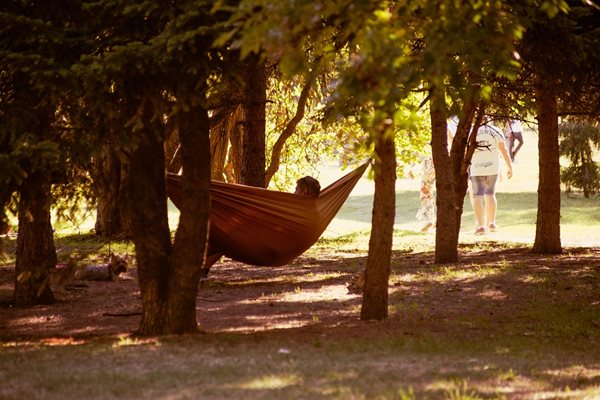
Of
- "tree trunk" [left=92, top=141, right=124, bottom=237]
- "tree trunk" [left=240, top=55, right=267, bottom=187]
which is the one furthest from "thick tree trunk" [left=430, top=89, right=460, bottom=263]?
"tree trunk" [left=92, top=141, right=124, bottom=237]

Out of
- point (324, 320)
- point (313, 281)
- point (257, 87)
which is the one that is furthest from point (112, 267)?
point (324, 320)

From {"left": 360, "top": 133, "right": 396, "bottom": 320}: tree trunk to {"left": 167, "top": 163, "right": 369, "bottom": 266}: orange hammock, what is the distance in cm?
191

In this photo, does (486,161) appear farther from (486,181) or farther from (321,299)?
(321,299)

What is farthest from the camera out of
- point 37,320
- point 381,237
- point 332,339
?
point 37,320

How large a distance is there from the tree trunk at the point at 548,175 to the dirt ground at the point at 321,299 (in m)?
0.75

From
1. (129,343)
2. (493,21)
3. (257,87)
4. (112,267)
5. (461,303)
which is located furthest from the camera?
(257,87)

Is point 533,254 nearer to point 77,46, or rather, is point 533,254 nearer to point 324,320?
point 324,320

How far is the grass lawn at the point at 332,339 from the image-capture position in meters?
4.63

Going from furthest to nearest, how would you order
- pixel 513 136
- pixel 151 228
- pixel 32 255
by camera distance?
pixel 513 136, pixel 32 255, pixel 151 228

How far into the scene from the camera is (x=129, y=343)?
6.12 m

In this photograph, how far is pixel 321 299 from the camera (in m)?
8.88

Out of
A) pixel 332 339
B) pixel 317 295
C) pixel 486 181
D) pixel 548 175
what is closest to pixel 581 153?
pixel 486 181

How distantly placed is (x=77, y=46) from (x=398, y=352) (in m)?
2.91

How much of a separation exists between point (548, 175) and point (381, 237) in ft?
21.4
